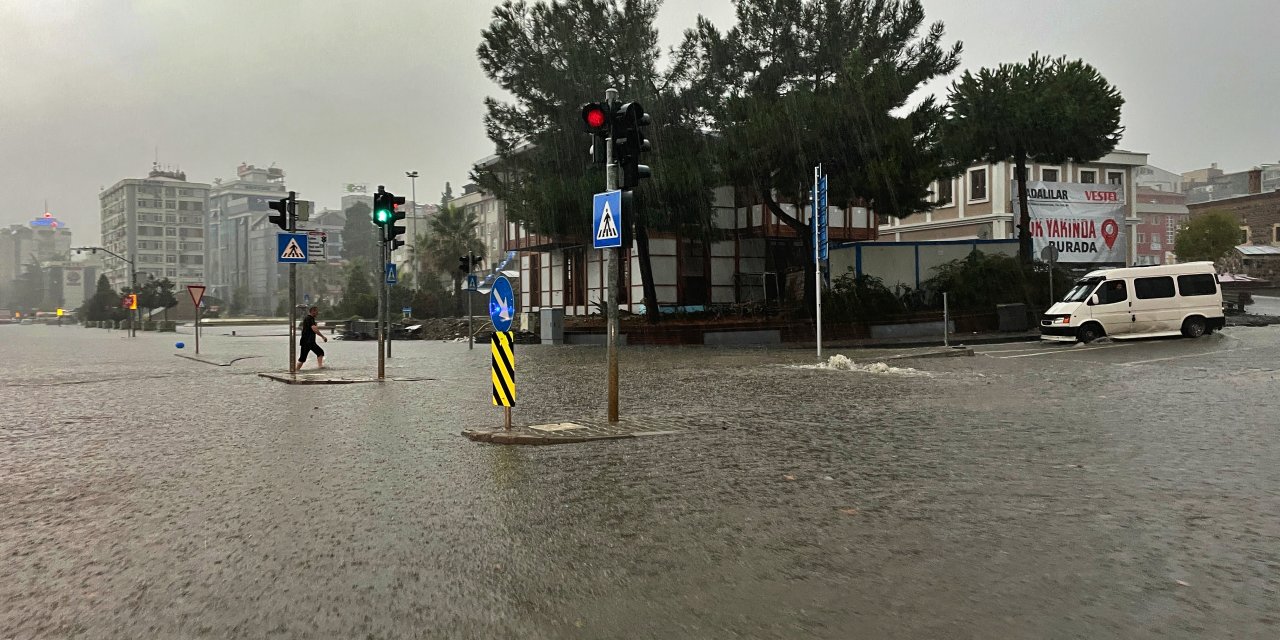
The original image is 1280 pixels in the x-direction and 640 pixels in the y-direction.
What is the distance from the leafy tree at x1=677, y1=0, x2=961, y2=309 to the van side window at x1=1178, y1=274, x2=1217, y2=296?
8325mm

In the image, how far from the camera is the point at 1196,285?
24906 millimetres

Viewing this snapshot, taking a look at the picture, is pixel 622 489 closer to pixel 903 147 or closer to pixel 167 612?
pixel 167 612

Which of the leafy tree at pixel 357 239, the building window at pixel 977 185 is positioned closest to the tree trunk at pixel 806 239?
the building window at pixel 977 185

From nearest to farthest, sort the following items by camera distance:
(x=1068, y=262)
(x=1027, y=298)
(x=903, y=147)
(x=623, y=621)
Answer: (x=623, y=621) → (x=903, y=147) → (x=1027, y=298) → (x=1068, y=262)

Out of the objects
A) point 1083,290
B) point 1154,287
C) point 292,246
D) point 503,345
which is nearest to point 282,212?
point 292,246

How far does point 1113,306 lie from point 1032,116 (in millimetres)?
12962

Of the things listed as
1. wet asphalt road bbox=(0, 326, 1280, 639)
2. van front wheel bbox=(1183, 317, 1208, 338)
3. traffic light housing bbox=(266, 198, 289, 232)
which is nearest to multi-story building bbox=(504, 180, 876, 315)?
van front wheel bbox=(1183, 317, 1208, 338)

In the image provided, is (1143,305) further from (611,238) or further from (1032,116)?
(611,238)

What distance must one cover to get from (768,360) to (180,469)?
54.6 feet

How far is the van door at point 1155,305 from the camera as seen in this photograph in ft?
81.0

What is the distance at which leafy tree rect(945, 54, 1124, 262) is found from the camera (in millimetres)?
35250

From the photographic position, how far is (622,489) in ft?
24.1

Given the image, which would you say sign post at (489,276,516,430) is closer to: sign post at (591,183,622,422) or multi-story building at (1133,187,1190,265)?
sign post at (591,183,622,422)

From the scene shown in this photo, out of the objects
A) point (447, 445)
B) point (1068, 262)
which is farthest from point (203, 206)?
point (447, 445)
